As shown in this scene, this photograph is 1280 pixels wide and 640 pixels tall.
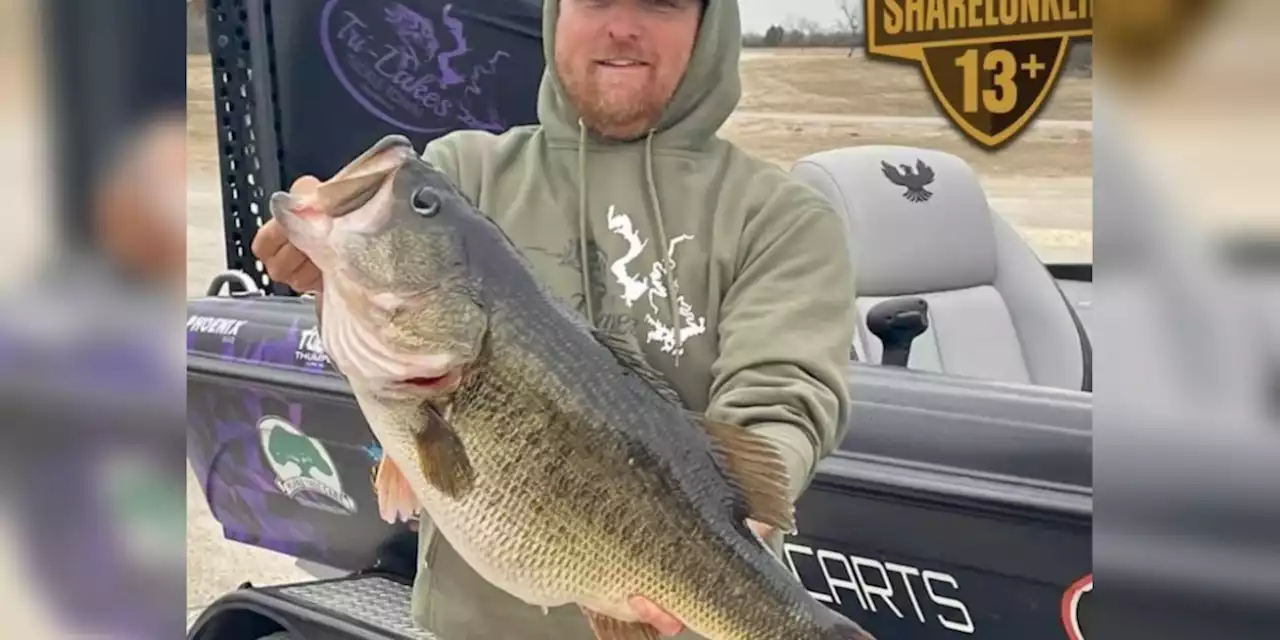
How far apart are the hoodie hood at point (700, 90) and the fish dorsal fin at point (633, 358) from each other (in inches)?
6.7

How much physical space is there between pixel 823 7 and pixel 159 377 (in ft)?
2.53

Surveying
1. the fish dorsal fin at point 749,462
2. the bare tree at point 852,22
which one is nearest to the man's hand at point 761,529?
the fish dorsal fin at point 749,462

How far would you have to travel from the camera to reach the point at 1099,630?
39.1 inches

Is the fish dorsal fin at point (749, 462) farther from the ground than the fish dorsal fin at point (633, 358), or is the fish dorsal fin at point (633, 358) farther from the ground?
the fish dorsal fin at point (633, 358)

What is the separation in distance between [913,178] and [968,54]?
28 centimetres

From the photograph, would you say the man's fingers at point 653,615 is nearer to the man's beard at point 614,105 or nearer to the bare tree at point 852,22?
the man's beard at point 614,105

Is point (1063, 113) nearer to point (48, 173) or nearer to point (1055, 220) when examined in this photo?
point (1055, 220)

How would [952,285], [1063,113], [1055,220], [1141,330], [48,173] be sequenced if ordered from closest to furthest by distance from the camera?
1. [1141,330]
2. [48,173]
3. [1063,113]
4. [1055,220]
5. [952,285]

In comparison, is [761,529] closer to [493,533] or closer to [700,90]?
[493,533]

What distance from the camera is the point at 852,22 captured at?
4.79 ft

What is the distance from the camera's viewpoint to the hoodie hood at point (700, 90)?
1.16 meters

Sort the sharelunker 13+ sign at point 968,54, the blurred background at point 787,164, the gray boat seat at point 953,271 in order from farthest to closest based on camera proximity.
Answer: the gray boat seat at point 953,271 → the sharelunker 13+ sign at point 968,54 → the blurred background at point 787,164

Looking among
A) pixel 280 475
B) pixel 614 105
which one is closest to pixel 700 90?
pixel 614 105

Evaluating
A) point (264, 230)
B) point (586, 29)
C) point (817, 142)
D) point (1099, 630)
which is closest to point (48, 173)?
point (264, 230)
